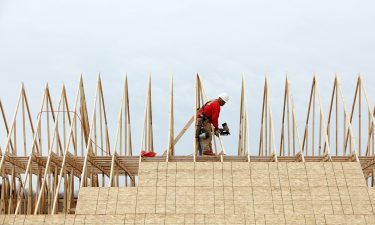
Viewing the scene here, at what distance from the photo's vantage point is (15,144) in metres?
21.1

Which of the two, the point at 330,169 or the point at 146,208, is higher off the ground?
the point at 330,169

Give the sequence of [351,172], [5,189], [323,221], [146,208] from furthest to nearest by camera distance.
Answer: [5,189] < [351,172] < [146,208] < [323,221]

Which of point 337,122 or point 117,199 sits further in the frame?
point 337,122

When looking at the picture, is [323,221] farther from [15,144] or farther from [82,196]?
[15,144]

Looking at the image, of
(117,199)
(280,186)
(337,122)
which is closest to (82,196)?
(117,199)

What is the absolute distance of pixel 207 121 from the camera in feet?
55.1

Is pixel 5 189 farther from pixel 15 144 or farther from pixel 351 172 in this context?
pixel 351 172

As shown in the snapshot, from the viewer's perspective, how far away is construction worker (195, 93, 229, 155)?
1656cm

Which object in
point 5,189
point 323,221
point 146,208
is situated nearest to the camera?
point 323,221

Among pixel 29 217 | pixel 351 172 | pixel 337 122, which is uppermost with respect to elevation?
pixel 337 122

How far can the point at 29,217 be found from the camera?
12578mm

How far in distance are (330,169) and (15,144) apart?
11630 millimetres

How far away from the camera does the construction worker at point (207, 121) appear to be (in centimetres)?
1656

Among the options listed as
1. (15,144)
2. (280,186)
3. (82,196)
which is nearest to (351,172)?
(280,186)
